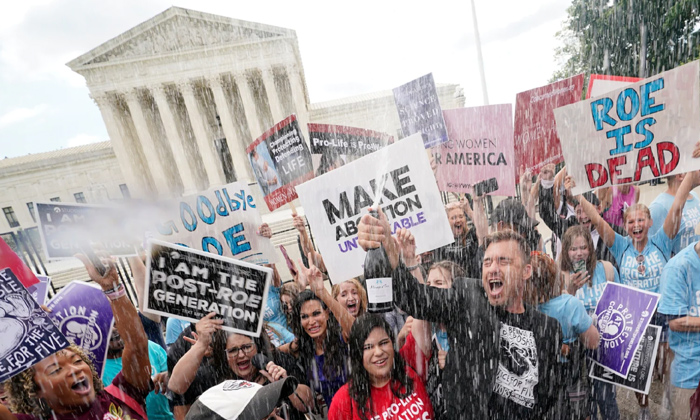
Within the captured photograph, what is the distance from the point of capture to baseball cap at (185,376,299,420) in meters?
1.70

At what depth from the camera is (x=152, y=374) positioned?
8.93ft

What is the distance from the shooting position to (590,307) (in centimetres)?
265

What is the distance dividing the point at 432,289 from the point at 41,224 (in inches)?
131

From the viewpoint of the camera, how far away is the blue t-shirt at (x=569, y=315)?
2090 mm

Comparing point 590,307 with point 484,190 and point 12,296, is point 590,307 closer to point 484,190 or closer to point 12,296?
point 484,190

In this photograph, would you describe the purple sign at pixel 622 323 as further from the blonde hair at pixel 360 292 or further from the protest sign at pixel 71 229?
the protest sign at pixel 71 229

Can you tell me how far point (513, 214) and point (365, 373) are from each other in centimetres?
200

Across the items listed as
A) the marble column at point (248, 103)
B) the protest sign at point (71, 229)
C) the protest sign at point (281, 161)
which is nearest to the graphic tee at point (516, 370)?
the protest sign at point (281, 161)

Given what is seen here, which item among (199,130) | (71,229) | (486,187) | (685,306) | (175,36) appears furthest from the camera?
(199,130)

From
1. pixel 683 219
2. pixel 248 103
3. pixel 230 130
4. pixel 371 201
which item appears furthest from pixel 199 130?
pixel 683 219

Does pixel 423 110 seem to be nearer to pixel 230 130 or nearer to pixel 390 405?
pixel 390 405

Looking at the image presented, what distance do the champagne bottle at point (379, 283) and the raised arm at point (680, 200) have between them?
7.61ft

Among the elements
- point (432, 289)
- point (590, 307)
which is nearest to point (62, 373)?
point (432, 289)

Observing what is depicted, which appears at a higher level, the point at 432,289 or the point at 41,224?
the point at 41,224
